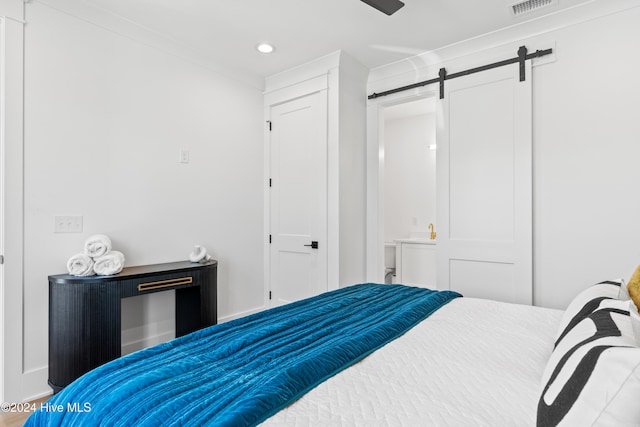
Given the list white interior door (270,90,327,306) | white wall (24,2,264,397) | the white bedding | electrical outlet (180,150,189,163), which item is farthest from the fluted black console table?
the white bedding

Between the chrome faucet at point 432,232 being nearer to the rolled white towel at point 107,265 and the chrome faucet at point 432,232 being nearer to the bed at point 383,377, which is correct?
the bed at point 383,377

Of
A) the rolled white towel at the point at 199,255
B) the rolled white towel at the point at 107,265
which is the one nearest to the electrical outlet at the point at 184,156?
the rolled white towel at the point at 199,255

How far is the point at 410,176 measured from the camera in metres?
5.51

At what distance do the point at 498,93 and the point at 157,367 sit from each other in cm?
301

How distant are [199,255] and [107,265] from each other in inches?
29.9

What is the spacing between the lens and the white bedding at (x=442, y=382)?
87 cm

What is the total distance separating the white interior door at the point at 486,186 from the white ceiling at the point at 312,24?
445mm

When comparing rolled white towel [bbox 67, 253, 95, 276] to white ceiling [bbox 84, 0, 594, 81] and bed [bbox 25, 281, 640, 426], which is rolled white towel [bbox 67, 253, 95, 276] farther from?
white ceiling [bbox 84, 0, 594, 81]

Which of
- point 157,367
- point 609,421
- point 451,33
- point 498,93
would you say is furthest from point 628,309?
point 451,33

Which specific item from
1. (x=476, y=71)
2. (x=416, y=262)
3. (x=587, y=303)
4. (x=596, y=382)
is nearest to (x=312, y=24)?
(x=476, y=71)

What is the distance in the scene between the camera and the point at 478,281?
295 centimetres

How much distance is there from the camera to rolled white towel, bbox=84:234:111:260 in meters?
2.37

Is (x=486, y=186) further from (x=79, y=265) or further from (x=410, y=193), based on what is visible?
(x=79, y=265)

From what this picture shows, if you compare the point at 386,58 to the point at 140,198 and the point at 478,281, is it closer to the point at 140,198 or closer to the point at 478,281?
the point at 478,281
